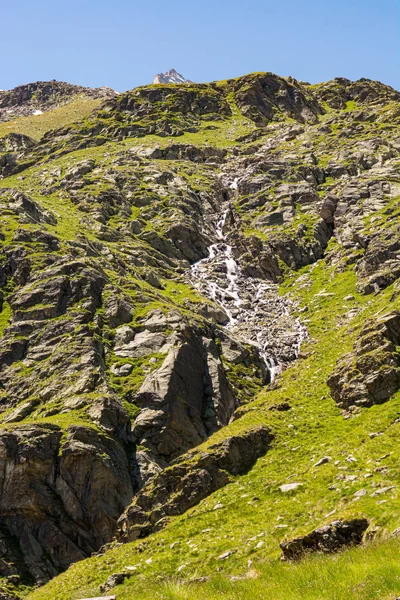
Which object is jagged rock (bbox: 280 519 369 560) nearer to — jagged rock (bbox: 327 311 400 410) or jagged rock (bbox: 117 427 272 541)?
jagged rock (bbox: 117 427 272 541)

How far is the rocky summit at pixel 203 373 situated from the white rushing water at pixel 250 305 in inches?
16.7

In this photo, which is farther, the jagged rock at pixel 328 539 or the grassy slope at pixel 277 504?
the grassy slope at pixel 277 504

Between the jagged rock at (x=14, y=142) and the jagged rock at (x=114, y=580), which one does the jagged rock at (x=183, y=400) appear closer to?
the jagged rock at (x=114, y=580)

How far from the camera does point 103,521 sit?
34781mm

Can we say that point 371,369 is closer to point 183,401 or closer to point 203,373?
point 183,401

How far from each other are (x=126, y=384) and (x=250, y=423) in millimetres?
16256

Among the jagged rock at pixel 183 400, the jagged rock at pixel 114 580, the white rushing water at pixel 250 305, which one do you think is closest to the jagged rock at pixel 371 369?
the jagged rock at pixel 183 400

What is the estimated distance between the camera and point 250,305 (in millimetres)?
77125

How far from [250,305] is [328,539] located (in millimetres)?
61503

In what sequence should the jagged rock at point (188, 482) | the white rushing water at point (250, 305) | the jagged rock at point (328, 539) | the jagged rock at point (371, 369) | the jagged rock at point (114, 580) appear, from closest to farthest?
the jagged rock at point (328, 539), the jagged rock at point (114, 580), the jagged rock at point (188, 482), the jagged rock at point (371, 369), the white rushing water at point (250, 305)

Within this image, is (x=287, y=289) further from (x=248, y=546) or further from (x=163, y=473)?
(x=248, y=546)

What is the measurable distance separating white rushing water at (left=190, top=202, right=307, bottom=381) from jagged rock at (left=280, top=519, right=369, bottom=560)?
4226 centimetres

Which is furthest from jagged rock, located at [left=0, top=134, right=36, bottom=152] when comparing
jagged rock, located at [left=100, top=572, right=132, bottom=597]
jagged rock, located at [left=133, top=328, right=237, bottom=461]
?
jagged rock, located at [left=100, top=572, right=132, bottom=597]

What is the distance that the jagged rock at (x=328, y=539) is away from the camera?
15883 millimetres
